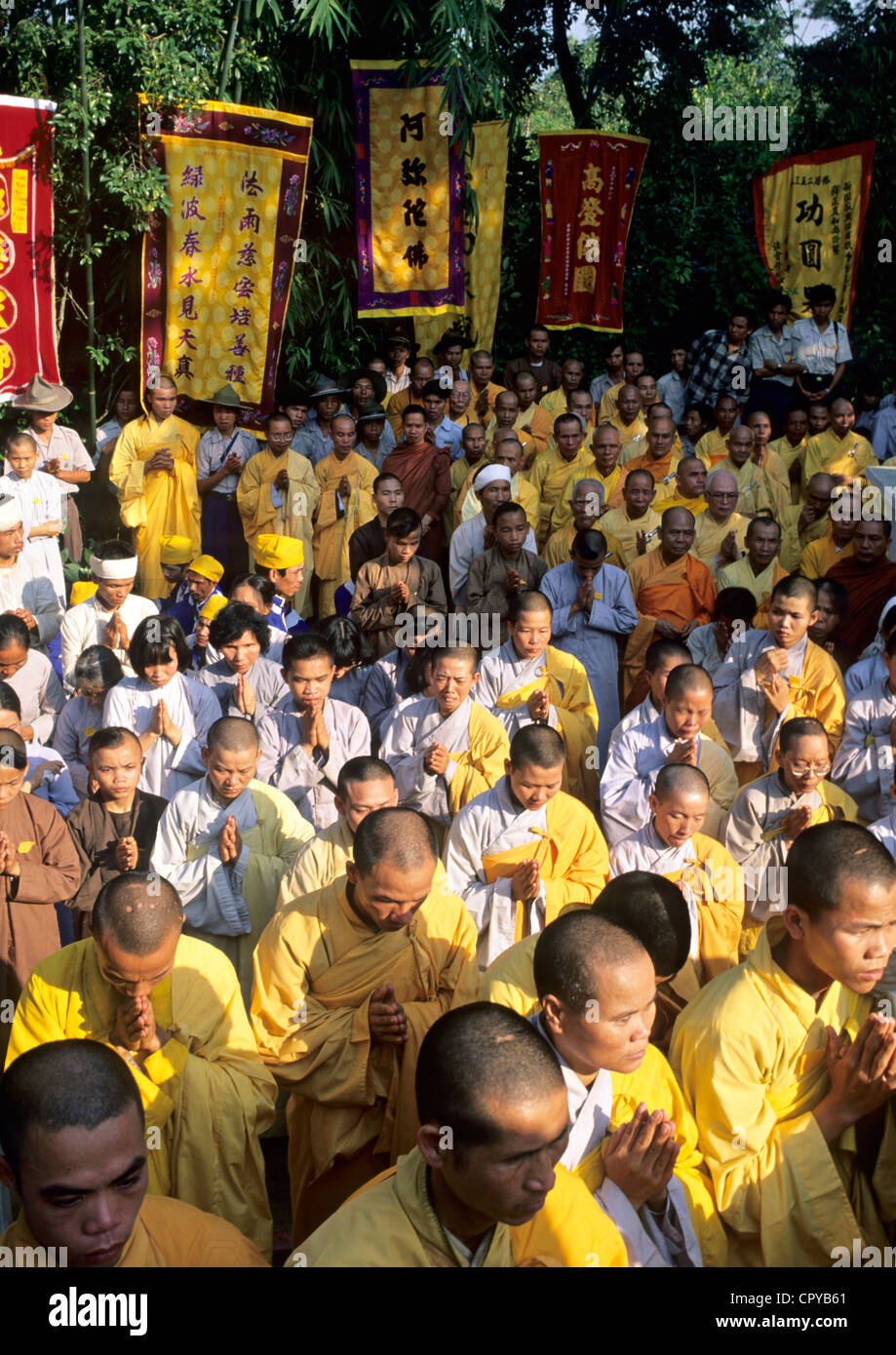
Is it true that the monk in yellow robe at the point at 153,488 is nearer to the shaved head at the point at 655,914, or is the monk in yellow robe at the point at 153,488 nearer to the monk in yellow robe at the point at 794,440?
the monk in yellow robe at the point at 794,440

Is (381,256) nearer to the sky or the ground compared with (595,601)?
nearer to the sky

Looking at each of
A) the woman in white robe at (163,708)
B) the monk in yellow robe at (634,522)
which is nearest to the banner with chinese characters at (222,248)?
the monk in yellow robe at (634,522)

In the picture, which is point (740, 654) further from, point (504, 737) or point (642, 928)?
point (642, 928)

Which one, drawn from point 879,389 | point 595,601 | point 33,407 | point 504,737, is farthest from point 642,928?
point 879,389

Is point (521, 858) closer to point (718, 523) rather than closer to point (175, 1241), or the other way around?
point (175, 1241)

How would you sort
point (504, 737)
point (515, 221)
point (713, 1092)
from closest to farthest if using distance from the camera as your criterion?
point (713, 1092)
point (504, 737)
point (515, 221)

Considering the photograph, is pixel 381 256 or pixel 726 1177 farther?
pixel 381 256

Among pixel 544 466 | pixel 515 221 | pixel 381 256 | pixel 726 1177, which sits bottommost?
pixel 726 1177

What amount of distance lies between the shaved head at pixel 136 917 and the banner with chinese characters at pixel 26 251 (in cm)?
677

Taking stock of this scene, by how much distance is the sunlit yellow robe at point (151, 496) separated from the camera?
9680 mm

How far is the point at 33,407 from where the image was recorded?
8.87m

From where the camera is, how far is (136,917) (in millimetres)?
3566

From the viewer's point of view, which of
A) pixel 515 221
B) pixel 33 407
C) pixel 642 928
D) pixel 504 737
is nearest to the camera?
pixel 642 928

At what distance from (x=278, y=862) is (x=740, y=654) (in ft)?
10.0
